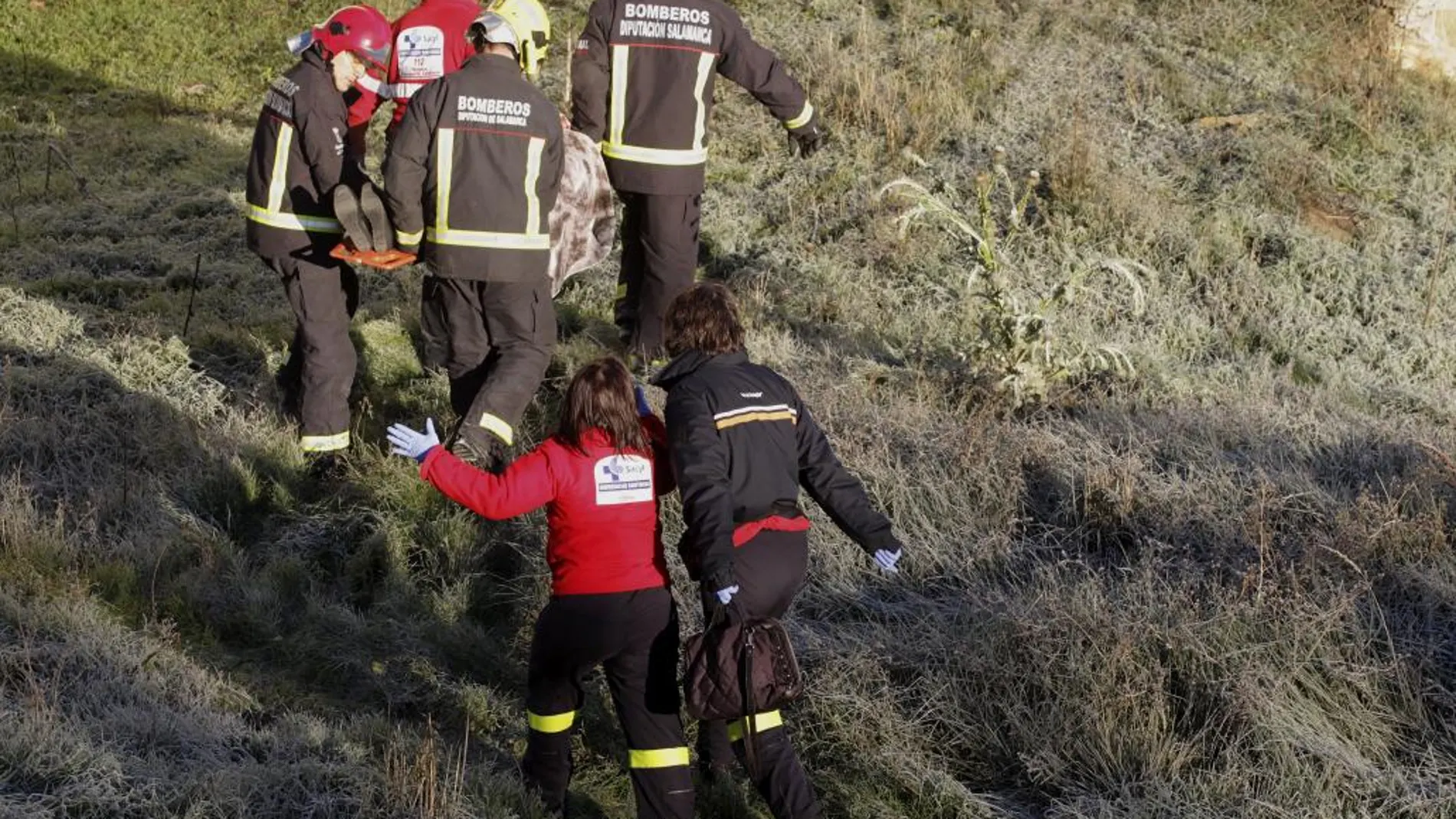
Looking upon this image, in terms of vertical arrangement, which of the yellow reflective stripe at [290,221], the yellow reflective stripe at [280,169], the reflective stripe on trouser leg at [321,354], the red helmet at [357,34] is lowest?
the reflective stripe on trouser leg at [321,354]

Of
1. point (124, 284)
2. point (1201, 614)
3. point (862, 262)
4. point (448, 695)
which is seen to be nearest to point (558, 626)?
point (448, 695)

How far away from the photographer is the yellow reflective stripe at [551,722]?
13.5ft

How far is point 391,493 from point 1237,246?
5.47 m

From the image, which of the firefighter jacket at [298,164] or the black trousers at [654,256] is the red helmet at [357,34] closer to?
the firefighter jacket at [298,164]

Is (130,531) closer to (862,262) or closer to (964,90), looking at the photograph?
(862,262)

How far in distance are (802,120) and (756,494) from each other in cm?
357

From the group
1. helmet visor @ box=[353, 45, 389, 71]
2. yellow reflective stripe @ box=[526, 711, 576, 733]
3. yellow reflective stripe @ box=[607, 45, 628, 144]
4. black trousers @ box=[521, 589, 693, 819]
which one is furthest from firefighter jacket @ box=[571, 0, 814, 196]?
yellow reflective stripe @ box=[526, 711, 576, 733]

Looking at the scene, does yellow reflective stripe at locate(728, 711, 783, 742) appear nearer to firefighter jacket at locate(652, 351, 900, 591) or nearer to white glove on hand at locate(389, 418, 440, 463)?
firefighter jacket at locate(652, 351, 900, 591)

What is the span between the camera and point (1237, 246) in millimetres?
8727

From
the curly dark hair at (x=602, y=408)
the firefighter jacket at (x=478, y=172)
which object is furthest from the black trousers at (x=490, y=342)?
the curly dark hair at (x=602, y=408)

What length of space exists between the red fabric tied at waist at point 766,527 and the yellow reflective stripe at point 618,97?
10.7 ft

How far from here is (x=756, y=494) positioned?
414 centimetres

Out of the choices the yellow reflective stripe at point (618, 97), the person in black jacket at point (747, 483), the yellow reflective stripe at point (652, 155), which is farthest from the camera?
the yellow reflective stripe at point (652, 155)

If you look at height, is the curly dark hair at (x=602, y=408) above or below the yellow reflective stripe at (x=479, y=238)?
above
